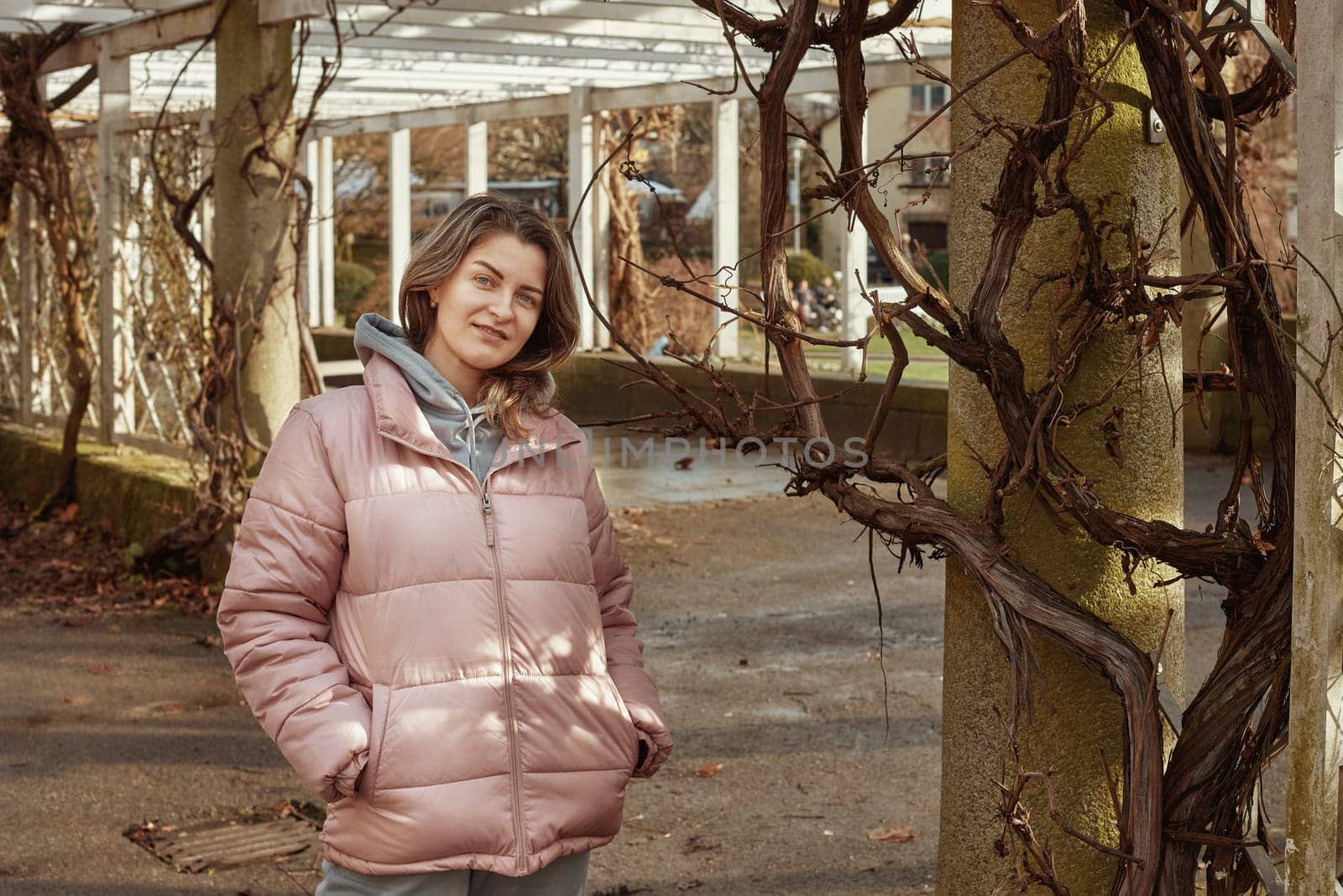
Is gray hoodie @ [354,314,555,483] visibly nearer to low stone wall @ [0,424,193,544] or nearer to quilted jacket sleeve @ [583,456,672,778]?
quilted jacket sleeve @ [583,456,672,778]

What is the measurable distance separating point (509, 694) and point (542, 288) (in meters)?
0.67

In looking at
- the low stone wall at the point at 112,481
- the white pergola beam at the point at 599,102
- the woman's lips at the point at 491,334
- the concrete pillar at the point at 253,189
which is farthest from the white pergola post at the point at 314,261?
the woman's lips at the point at 491,334

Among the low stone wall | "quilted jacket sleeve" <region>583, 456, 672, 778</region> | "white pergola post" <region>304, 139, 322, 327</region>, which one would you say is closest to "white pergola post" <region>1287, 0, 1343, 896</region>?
"quilted jacket sleeve" <region>583, 456, 672, 778</region>

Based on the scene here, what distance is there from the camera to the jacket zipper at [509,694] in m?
2.48

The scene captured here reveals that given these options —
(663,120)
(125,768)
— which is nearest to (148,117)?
(125,768)

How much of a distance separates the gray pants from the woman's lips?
0.83 metres

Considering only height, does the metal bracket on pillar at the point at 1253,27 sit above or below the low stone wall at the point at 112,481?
above

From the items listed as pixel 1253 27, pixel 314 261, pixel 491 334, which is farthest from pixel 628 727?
pixel 314 261

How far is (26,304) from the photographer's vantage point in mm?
10633

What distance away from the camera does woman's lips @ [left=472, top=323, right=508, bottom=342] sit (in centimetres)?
269

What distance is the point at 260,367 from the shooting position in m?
7.51

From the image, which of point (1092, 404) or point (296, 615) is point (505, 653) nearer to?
point (296, 615)

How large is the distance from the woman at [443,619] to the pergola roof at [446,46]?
13.9ft

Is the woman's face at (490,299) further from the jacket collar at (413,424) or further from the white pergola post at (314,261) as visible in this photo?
the white pergola post at (314,261)
